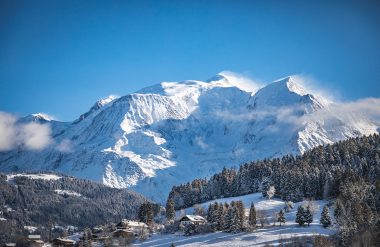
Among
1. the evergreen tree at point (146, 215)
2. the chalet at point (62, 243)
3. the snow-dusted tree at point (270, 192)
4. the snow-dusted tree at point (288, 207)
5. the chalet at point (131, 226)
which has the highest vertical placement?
the snow-dusted tree at point (270, 192)

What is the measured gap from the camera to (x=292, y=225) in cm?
14475

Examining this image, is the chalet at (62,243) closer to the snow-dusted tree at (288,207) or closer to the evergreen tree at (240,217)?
the evergreen tree at (240,217)

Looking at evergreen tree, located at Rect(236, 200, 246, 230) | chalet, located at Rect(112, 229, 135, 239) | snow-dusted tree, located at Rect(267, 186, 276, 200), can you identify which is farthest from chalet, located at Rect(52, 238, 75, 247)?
snow-dusted tree, located at Rect(267, 186, 276, 200)

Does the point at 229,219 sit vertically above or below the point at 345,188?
→ below

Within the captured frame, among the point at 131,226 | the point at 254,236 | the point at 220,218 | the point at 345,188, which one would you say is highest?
the point at 345,188

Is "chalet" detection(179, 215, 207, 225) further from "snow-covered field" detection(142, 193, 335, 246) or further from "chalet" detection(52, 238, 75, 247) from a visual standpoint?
"chalet" detection(52, 238, 75, 247)

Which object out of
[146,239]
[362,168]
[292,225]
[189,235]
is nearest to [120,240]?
[146,239]

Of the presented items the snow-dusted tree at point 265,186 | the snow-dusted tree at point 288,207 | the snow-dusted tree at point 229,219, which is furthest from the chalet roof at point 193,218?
the snow-dusted tree at point 265,186

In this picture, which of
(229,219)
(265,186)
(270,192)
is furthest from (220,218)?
(265,186)

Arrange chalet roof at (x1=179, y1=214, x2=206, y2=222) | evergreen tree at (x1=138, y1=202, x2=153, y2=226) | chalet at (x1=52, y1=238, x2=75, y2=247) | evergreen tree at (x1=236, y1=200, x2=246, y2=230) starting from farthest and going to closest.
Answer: evergreen tree at (x1=138, y1=202, x2=153, y2=226) → chalet roof at (x1=179, y1=214, x2=206, y2=222) → chalet at (x1=52, y1=238, x2=75, y2=247) → evergreen tree at (x1=236, y1=200, x2=246, y2=230)

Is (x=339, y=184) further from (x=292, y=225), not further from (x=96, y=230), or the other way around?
(x=96, y=230)

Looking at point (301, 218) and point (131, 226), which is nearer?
point (301, 218)

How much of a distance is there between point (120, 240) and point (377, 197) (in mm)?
68205

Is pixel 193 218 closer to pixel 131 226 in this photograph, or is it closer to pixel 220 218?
pixel 220 218
